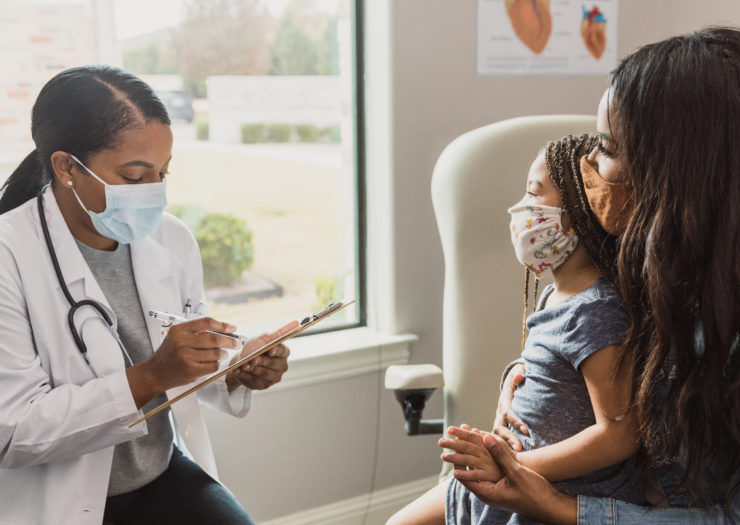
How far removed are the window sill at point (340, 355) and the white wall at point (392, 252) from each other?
0.13 feet

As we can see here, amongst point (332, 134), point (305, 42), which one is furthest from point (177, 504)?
point (305, 42)

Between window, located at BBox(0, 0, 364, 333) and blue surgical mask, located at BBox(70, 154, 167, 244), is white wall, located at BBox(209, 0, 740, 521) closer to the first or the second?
window, located at BBox(0, 0, 364, 333)

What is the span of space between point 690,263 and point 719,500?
0.36 metres

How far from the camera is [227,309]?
2.30 metres

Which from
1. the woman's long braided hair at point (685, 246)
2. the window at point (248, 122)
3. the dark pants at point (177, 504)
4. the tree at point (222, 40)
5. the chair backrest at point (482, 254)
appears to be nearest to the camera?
the woman's long braided hair at point (685, 246)

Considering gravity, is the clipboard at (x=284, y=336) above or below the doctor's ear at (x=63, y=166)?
below

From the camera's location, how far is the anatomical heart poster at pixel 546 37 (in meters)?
2.34

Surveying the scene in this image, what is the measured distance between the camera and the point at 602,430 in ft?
3.68

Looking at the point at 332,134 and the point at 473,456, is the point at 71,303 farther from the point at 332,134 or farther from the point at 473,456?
the point at 332,134

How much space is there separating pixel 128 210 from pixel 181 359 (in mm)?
318

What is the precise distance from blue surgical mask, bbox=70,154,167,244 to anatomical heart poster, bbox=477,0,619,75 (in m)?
1.26

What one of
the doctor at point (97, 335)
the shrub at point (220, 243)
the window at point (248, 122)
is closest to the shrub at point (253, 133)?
the window at point (248, 122)

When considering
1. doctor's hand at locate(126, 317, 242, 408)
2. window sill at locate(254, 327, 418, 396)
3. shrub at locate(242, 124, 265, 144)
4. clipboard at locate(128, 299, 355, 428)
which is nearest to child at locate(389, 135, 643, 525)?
clipboard at locate(128, 299, 355, 428)

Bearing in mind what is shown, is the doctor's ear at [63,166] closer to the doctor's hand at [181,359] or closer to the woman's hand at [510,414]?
the doctor's hand at [181,359]
